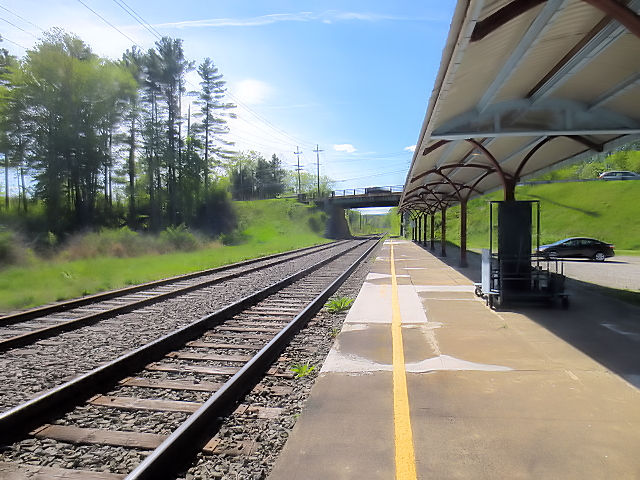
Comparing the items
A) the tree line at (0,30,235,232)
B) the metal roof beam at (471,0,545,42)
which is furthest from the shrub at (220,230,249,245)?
the metal roof beam at (471,0,545,42)

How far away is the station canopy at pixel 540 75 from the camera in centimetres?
446

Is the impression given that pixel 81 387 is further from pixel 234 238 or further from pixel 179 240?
pixel 234 238

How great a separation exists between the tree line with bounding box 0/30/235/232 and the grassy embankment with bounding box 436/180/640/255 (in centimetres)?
3347

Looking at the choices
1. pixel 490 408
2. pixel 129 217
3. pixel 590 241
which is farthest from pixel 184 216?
pixel 490 408

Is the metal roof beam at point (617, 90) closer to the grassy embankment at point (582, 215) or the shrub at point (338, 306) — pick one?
the shrub at point (338, 306)

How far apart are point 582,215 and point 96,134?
52057mm

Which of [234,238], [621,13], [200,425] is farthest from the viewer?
[234,238]

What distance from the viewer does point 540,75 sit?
673 cm

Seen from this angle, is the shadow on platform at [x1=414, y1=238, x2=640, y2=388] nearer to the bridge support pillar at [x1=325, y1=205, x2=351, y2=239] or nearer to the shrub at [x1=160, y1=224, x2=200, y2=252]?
the shrub at [x1=160, y1=224, x2=200, y2=252]

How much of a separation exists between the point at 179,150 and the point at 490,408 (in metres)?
49.0

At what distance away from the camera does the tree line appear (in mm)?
29844

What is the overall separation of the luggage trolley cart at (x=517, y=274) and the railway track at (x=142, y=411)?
4645 millimetres

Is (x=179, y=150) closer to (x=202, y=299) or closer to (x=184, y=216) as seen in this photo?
(x=184, y=216)

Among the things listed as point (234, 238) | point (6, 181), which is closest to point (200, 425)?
point (6, 181)
